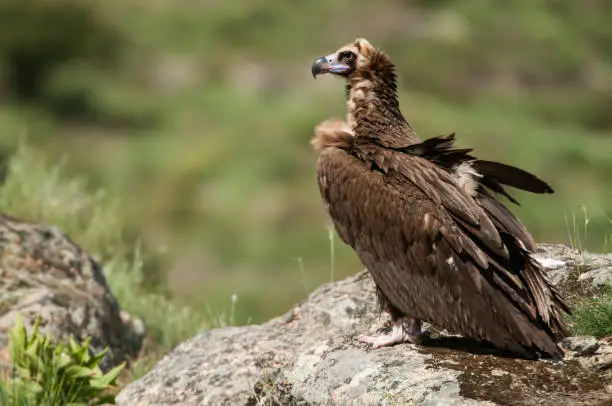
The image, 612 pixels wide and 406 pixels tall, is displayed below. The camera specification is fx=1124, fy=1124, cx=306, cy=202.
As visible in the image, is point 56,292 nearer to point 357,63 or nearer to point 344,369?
point 357,63

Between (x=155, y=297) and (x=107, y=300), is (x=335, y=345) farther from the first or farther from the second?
(x=155, y=297)

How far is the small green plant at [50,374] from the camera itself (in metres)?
5.49

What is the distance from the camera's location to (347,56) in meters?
6.38

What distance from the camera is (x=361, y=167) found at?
5.70 m

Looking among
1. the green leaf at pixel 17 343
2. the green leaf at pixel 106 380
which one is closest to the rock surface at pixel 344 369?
the green leaf at pixel 106 380

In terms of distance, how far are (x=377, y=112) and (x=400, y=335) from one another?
1.28 meters

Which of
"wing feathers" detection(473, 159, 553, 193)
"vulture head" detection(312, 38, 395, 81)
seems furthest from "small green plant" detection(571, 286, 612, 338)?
"vulture head" detection(312, 38, 395, 81)

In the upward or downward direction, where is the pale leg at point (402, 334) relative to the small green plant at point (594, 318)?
downward

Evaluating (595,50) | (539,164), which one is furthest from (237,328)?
(595,50)

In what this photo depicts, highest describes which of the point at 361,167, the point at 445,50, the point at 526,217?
the point at 445,50

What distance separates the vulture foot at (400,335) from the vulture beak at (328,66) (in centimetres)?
158

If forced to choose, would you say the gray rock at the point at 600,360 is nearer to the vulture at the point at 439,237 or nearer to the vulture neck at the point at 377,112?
the vulture at the point at 439,237

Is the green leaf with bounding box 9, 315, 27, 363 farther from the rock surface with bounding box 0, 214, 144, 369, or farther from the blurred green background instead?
the blurred green background

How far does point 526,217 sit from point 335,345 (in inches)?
1008
